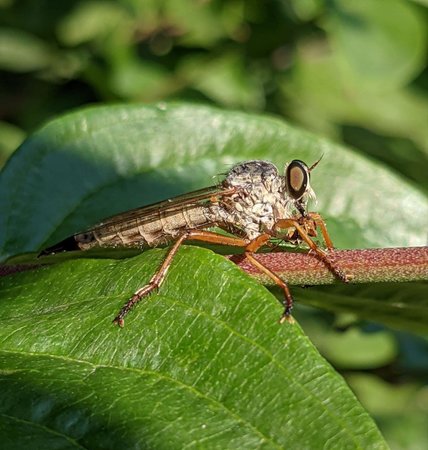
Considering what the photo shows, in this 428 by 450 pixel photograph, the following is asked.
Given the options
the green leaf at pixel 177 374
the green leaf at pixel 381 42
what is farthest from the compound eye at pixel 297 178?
the green leaf at pixel 381 42

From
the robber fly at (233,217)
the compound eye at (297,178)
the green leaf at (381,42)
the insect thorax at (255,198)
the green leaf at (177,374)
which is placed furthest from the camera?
the green leaf at (381,42)

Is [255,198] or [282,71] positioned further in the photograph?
[282,71]

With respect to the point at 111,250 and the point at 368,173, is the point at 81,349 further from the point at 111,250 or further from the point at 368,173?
the point at 368,173

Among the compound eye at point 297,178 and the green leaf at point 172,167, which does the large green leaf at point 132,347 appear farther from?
the compound eye at point 297,178

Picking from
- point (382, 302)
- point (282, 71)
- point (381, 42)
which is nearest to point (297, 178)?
point (382, 302)

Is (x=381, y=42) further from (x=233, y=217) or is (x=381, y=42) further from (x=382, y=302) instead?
(x=382, y=302)

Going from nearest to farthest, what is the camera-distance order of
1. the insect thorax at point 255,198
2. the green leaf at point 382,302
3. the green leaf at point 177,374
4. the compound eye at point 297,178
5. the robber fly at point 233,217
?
1. the green leaf at point 177,374
2. the green leaf at point 382,302
3. the robber fly at point 233,217
4. the compound eye at point 297,178
5. the insect thorax at point 255,198

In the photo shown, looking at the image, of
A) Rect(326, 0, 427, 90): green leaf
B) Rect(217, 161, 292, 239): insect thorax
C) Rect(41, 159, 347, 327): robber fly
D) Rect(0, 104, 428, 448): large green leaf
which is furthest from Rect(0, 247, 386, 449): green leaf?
Rect(326, 0, 427, 90): green leaf
